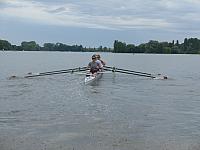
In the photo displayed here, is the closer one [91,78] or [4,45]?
[91,78]

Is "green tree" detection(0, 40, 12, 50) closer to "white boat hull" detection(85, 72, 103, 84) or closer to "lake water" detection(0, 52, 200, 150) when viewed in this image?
"white boat hull" detection(85, 72, 103, 84)

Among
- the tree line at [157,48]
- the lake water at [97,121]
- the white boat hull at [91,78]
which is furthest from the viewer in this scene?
the tree line at [157,48]

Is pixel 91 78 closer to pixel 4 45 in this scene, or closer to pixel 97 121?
pixel 97 121

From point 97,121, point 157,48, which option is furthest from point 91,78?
point 157,48

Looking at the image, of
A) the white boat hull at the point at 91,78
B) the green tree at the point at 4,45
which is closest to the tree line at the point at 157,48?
the green tree at the point at 4,45

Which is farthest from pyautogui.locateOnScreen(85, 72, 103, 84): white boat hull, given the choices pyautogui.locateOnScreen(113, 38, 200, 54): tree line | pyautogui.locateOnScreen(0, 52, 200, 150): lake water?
pyautogui.locateOnScreen(113, 38, 200, 54): tree line

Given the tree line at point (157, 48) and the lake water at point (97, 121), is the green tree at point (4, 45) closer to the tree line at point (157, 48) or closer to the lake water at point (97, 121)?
the tree line at point (157, 48)

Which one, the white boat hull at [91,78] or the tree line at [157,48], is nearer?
the white boat hull at [91,78]

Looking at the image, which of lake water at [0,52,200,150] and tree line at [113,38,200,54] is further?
tree line at [113,38,200,54]

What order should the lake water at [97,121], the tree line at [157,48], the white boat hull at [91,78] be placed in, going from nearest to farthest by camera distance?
the lake water at [97,121]
the white boat hull at [91,78]
the tree line at [157,48]

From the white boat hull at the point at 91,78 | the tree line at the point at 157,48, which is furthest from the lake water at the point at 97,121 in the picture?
the tree line at the point at 157,48

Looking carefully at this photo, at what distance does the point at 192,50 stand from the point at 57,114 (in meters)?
142

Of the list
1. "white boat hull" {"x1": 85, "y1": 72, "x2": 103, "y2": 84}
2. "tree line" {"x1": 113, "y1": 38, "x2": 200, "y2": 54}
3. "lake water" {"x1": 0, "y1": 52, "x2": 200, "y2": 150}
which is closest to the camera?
"lake water" {"x1": 0, "y1": 52, "x2": 200, "y2": 150}

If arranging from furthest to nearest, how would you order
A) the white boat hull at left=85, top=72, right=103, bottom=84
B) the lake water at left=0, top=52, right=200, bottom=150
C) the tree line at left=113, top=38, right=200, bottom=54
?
the tree line at left=113, top=38, right=200, bottom=54
the white boat hull at left=85, top=72, right=103, bottom=84
the lake water at left=0, top=52, right=200, bottom=150
